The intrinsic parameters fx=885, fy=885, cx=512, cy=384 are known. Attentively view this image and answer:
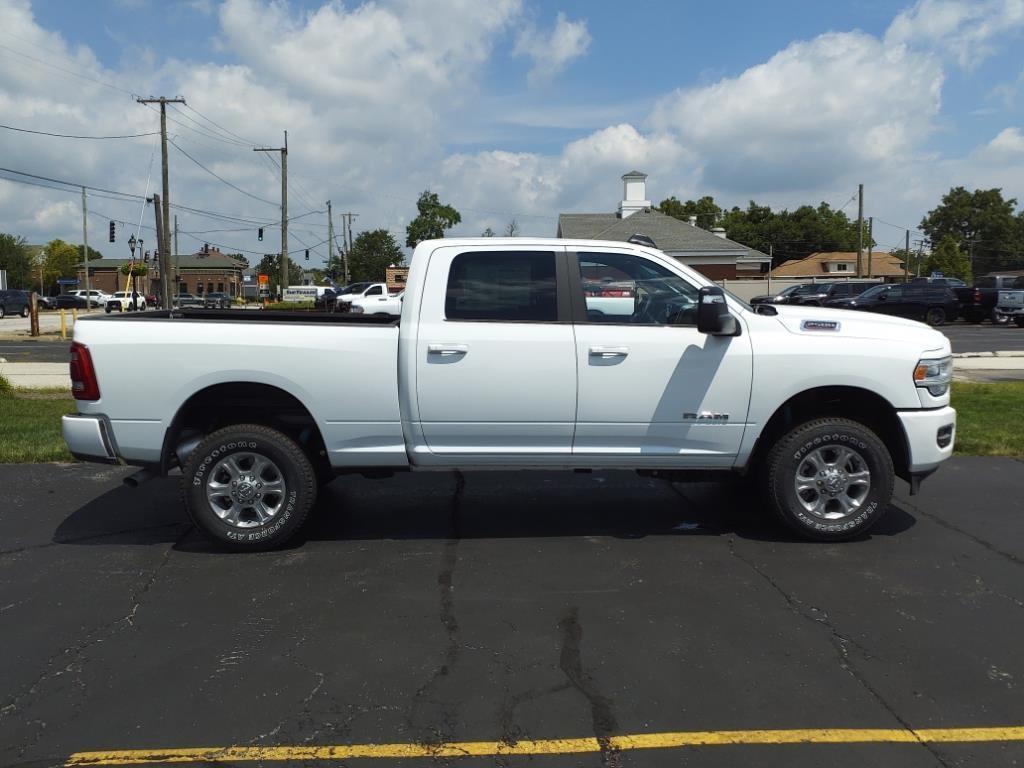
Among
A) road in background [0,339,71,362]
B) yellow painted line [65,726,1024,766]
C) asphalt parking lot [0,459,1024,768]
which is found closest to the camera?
yellow painted line [65,726,1024,766]

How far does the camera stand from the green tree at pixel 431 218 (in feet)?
239

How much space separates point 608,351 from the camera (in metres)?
5.55

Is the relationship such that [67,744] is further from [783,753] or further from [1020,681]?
[1020,681]

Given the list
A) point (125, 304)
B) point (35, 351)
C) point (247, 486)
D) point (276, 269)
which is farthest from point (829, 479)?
point (276, 269)

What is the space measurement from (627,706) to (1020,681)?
1.75m

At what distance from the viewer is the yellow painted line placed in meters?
3.28

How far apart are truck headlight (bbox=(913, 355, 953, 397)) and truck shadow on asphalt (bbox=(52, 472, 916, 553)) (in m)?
1.05

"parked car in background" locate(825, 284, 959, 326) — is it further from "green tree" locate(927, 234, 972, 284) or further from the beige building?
"green tree" locate(927, 234, 972, 284)

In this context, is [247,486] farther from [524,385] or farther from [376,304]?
[376,304]

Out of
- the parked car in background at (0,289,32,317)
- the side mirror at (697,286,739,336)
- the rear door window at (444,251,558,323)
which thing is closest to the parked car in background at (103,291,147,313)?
the parked car in background at (0,289,32,317)

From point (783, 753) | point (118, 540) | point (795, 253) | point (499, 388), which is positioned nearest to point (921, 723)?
point (783, 753)

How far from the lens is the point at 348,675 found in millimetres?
3947

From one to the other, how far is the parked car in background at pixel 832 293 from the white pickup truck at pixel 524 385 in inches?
1267

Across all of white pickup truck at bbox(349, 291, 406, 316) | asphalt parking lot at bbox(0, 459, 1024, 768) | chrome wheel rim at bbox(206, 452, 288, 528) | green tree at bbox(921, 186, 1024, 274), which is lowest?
asphalt parking lot at bbox(0, 459, 1024, 768)
